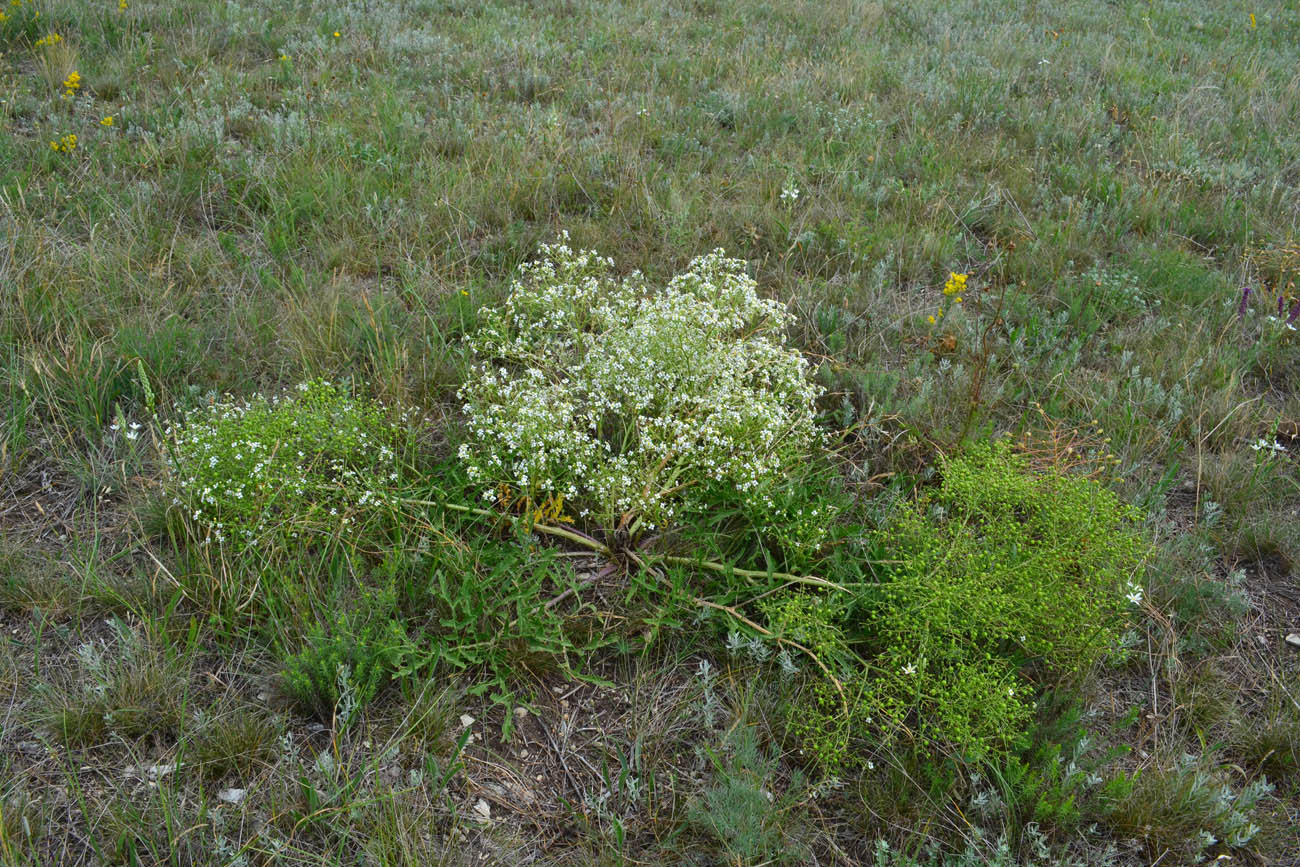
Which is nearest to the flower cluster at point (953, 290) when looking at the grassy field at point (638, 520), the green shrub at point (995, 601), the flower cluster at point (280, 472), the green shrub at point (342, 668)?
the grassy field at point (638, 520)

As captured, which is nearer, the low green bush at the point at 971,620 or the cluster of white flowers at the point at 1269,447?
the low green bush at the point at 971,620

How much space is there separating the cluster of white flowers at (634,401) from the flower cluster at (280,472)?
45cm

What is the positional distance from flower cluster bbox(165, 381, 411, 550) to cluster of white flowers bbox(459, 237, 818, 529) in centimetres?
45

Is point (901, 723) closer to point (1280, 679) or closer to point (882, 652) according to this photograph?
point (882, 652)

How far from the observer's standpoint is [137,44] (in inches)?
287

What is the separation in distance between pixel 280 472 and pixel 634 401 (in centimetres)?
145

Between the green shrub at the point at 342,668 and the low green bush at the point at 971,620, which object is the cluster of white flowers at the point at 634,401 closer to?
the low green bush at the point at 971,620

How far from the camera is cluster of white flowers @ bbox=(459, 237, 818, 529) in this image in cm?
353

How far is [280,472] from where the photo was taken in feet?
11.1

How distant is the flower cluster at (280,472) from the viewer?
10.9 feet

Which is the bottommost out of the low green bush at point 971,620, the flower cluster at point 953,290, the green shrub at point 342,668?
the green shrub at point 342,668

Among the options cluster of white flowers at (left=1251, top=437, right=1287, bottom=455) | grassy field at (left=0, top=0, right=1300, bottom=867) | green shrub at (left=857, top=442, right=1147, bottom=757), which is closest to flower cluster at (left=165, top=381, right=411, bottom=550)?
grassy field at (left=0, top=0, right=1300, bottom=867)

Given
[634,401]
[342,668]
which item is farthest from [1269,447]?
[342,668]

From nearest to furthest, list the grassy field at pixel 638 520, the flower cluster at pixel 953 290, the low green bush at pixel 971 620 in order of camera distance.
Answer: the grassy field at pixel 638 520 → the low green bush at pixel 971 620 → the flower cluster at pixel 953 290
